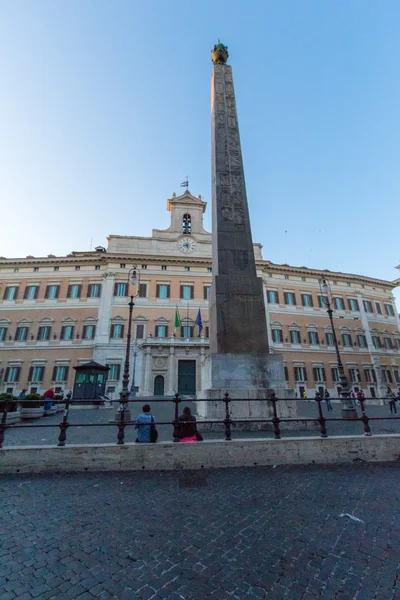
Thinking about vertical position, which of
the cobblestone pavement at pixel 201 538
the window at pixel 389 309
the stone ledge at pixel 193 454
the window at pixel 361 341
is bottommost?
the cobblestone pavement at pixel 201 538

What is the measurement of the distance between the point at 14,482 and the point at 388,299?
44026 millimetres

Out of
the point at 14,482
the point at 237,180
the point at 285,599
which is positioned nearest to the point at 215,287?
the point at 237,180

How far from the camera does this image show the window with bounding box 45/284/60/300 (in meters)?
29.8

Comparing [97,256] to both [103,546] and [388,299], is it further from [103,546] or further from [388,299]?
[388,299]

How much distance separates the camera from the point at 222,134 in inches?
383

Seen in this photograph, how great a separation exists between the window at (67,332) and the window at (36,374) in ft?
11.6

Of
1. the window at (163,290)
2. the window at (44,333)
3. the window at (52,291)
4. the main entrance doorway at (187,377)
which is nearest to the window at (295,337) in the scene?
the main entrance doorway at (187,377)

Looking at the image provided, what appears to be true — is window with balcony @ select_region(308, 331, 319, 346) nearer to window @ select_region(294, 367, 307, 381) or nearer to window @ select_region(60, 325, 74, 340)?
window @ select_region(294, 367, 307, 381)

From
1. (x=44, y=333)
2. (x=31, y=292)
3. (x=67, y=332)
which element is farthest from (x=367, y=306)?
(x=31, y=292)

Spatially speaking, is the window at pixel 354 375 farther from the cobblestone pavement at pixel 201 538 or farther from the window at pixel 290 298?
the cobblestone pavement at pixel 201 538

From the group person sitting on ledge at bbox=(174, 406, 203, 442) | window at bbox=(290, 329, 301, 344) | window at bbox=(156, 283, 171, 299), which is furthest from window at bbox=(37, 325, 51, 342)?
person sitting on ledge at bbox=(174, 406, 203, 442)

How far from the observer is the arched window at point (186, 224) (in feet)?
113

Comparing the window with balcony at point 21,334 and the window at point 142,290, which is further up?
the window at point 142,290

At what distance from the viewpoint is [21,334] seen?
2800cm
